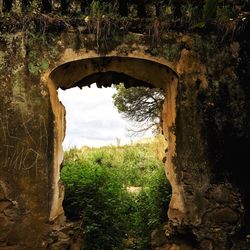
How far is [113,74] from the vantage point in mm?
6340

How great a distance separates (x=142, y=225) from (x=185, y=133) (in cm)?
346

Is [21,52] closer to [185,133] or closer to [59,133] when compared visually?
[59,133]

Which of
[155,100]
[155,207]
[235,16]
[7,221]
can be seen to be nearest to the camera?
[7,221]

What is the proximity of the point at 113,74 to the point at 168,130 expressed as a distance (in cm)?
138

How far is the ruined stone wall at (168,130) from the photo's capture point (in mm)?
5059

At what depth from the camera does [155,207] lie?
8.02 m

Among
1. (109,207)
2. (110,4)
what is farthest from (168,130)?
(109,207)

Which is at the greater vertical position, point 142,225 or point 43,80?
point 43,80

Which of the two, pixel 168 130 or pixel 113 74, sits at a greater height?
pixel 113 74

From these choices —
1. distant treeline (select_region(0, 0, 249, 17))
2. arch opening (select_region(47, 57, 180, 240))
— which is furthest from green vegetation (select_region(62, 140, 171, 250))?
distant treeline (select_region(0, 0, 249, 17))

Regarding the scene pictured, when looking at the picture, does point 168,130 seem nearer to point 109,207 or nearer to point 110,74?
point 110,74

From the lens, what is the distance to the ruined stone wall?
5.06m

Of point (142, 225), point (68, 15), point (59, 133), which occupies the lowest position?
point (142, 225)

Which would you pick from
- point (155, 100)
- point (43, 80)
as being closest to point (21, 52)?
point (43, 80)
